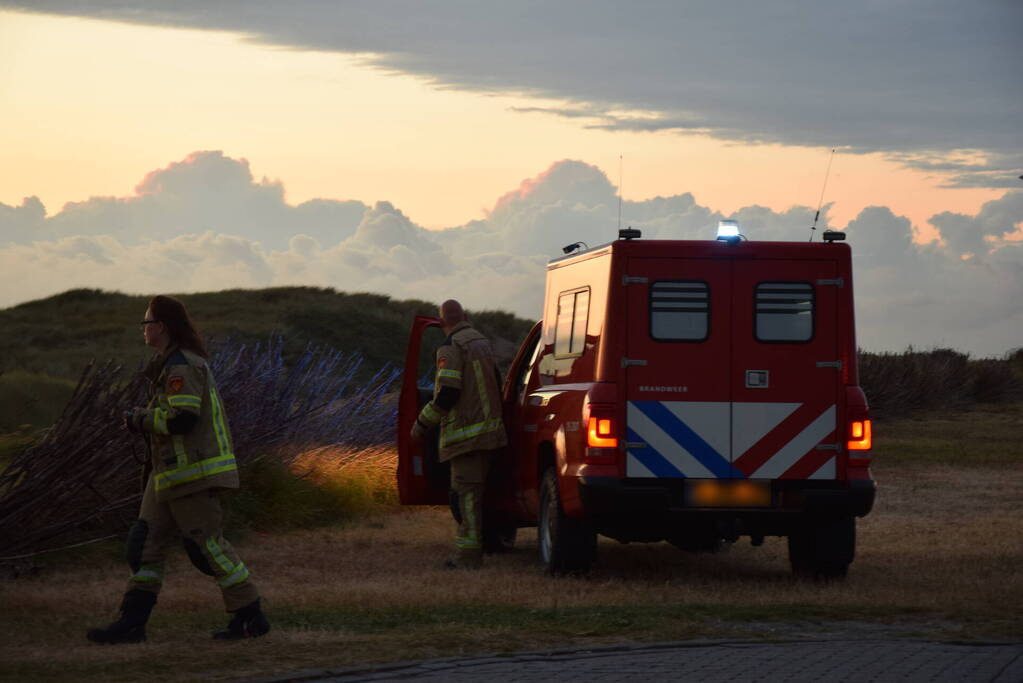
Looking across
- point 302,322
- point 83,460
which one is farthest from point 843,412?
point 302,322

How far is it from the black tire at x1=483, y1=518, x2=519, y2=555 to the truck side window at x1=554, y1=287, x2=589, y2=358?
8.11 feet

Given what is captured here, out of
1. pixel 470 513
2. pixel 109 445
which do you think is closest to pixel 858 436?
pixel 470 513

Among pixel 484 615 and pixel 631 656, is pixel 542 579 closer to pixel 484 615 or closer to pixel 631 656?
pixel 484 615

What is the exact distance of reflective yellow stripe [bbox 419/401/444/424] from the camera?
12613 millimetres

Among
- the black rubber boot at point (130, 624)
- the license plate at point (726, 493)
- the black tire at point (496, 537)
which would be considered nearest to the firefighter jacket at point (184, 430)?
the black rubber boot at point (130, 624)

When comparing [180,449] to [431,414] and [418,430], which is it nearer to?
[431,414]

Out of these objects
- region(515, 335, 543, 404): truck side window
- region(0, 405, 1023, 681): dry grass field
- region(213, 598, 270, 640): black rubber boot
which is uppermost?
region(515, 335, 543, 404): truck side window

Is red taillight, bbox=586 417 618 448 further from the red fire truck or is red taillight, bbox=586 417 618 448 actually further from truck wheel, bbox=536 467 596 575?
truck wheel, bbox=536 467 596 575

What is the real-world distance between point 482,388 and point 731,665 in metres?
5.02

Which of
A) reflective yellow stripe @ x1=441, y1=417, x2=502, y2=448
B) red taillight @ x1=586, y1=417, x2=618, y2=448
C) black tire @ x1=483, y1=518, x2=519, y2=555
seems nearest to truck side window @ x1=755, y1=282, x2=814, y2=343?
red taillight @ x1=586, y1=417, x2=618, y2=448

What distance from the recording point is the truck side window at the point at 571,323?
11.6 m

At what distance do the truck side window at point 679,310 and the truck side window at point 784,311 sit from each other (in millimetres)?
385

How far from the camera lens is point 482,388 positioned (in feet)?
41.5

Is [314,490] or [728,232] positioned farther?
[314,490]
